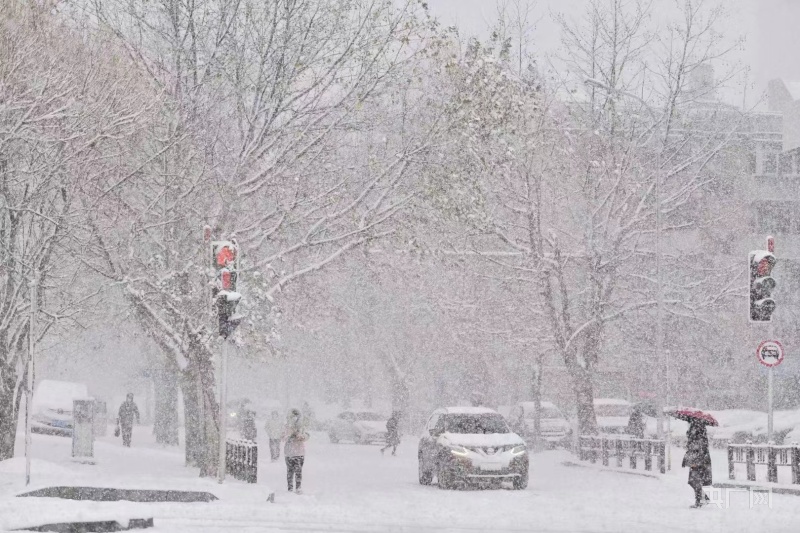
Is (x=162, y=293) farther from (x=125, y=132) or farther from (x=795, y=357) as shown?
(x=795, y=357)

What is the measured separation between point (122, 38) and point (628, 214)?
19452 mm

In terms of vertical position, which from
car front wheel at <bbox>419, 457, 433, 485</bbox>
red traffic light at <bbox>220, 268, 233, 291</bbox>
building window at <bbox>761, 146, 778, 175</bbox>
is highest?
building window at <bbox>761, 146, 778, 175</bbox>

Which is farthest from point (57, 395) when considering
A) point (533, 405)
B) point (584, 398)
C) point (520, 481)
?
point (520, 481)

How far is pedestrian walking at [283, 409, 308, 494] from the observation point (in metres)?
23.2

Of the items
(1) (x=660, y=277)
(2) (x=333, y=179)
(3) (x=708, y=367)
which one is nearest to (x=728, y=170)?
(3) (x=708, y=367)

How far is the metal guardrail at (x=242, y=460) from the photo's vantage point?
73.2 ft

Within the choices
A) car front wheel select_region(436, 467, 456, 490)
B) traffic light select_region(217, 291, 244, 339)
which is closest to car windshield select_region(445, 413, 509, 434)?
car front wheel select_region(436, 467, 456, 490)

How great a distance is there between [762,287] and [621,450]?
11055 millimetres

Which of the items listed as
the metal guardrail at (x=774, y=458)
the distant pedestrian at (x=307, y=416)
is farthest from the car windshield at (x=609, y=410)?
the metal guardrail at (x=774, y=458)

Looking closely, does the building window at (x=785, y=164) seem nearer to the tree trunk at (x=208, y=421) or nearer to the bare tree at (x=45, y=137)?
the tree trunk at (x=208, y=421)

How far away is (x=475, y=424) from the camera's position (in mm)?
25484

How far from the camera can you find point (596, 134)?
36.6 meters

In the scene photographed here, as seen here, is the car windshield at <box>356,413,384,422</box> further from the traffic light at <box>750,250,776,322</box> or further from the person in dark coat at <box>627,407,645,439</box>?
the traffic light at <box>750,250,776,322</box>

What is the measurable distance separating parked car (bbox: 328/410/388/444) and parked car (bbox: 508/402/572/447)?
24.1 feet
